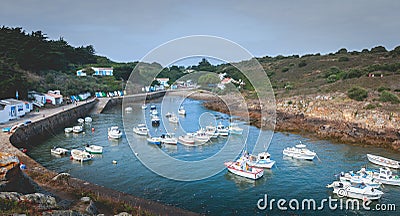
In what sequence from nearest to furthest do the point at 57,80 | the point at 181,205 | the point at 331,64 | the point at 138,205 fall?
the point at 138,205 < the point at 181,205 < the point at 57,80 < the point at 331,64

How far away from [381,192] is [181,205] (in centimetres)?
1127

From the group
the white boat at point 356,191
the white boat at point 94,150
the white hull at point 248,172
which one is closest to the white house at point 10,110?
the white boat at point 94,150

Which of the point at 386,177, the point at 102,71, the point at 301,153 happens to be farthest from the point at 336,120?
the point at 102,71

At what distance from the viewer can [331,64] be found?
76938mm

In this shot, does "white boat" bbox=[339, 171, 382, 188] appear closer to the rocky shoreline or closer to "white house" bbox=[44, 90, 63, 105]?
the rocky shoreline

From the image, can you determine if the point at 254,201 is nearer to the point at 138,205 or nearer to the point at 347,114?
the point at 138,205

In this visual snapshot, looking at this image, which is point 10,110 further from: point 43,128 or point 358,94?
point 358,94

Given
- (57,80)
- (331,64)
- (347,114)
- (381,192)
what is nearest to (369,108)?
(347,114)

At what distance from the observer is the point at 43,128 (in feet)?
105

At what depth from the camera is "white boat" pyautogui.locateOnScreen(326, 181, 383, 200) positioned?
1730cm

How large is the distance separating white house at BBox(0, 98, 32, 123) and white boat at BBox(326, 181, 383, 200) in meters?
29.9

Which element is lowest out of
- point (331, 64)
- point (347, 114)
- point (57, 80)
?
point (347, 114)

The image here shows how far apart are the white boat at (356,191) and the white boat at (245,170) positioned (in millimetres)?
4642

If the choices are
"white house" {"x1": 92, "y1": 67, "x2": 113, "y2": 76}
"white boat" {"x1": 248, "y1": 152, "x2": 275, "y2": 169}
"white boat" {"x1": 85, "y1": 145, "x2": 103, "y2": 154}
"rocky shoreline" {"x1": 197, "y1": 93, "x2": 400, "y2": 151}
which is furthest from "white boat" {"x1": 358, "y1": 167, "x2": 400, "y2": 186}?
"white house" {"x1": 92, "y1": 67, "x2": 113, "y2": 76}
